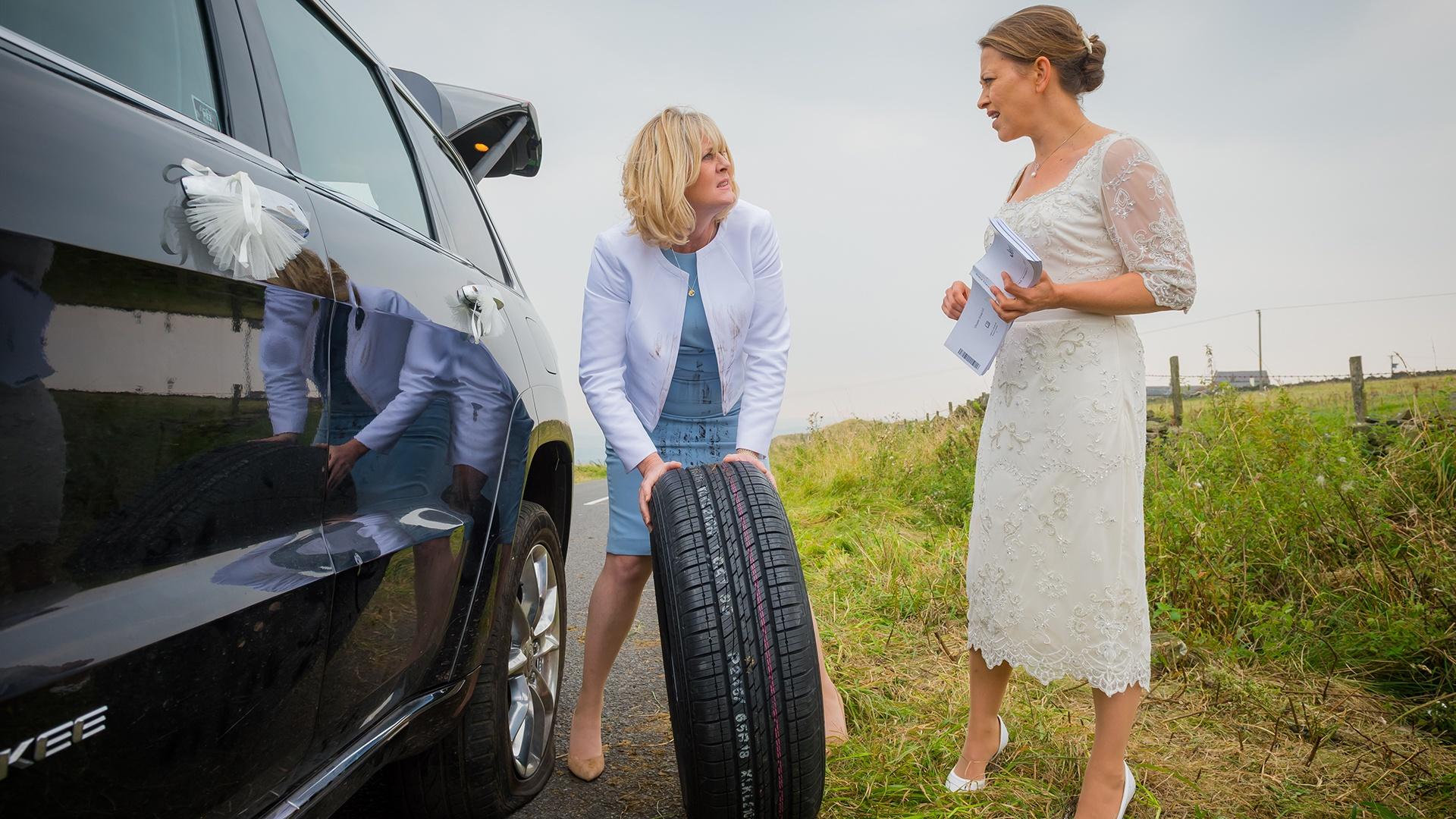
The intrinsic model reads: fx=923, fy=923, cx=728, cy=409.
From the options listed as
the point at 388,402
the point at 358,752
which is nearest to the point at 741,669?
the point at 358,752

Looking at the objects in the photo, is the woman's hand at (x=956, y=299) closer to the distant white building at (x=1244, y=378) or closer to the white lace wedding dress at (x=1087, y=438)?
the white lace wedding dress at (x=1087, y=438)

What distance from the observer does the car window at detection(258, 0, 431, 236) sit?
1.78m

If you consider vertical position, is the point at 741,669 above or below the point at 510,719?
above

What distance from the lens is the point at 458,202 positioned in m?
2.85

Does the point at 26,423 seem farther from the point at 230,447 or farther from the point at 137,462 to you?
the point at 230,447

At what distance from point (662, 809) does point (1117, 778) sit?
3.87ft

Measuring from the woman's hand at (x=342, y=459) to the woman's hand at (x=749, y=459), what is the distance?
0.96m

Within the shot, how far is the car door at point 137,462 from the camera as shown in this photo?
34.6 inches

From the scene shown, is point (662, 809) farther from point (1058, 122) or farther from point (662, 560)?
point (1058, 122)

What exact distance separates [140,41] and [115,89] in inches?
11.9

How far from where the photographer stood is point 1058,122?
2445 mm

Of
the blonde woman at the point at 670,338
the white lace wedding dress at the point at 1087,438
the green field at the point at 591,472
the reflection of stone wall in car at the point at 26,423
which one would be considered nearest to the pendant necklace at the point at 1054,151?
the white lace wedding dress at the point at 1087,438

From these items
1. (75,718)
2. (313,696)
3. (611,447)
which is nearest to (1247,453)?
(611,447)

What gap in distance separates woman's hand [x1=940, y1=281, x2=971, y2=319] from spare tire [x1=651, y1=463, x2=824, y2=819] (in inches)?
35.4
